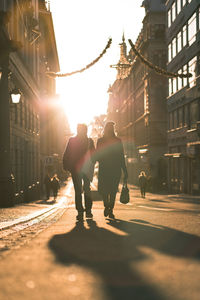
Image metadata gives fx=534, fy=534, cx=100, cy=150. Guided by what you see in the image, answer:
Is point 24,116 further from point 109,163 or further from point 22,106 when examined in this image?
point 109,163

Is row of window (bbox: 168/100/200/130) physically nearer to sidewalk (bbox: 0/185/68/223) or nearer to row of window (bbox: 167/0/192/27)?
row of window (bbox: 167/0/192/27)

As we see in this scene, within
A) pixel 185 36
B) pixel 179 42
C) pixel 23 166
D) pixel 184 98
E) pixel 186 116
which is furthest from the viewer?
pixel 179 42

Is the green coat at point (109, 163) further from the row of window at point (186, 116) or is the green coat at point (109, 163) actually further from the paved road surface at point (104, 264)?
the row of window at point (186, 116)

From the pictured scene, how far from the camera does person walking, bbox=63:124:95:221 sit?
9203 millimetres

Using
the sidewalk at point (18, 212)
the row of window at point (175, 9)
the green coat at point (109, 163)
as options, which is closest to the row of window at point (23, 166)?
the sidewalk at point (18, 212)

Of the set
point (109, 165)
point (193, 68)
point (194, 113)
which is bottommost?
point (109, 165)

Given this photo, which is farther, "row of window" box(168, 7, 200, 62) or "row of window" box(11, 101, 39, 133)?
"row of window" box(168, 7, 200, 62)

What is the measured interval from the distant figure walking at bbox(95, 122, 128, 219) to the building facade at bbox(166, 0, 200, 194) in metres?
25.2

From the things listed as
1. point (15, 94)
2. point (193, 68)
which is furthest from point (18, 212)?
point (193, 68)

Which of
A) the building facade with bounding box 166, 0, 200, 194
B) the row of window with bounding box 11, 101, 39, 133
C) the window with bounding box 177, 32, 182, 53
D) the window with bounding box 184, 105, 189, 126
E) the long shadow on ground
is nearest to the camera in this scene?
the long shadow on ground

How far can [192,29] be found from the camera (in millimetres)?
36438

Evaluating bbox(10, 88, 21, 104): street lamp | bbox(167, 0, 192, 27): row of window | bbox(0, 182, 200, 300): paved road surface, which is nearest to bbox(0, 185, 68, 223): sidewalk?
bbox(0, 182, 200, 300): paved road surface

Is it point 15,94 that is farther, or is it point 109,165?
point 15,94

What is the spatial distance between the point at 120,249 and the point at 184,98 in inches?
1353
